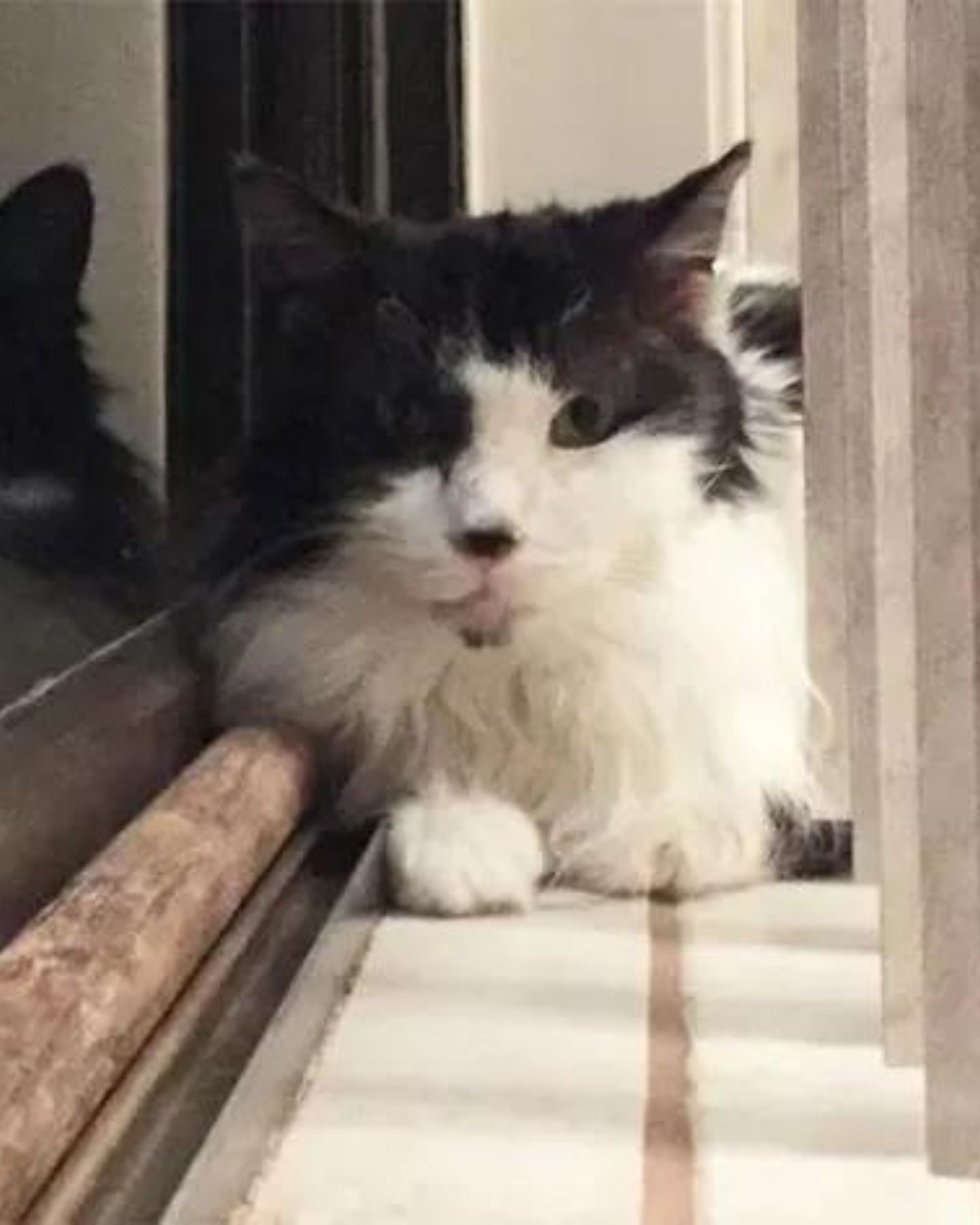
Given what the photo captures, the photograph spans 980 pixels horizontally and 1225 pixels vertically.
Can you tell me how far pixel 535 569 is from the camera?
1486mm

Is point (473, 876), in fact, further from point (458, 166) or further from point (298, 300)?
point (458, 166)

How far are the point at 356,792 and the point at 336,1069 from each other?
0.52m

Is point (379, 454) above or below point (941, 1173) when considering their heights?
above

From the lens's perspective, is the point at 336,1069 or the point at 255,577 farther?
the point at 255,577

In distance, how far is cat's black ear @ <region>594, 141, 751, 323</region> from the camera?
1.57 metres

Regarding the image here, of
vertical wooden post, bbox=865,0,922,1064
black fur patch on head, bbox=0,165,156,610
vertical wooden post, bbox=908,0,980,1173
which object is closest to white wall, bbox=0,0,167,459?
black fur patch on head, bbox=0,165,156,610

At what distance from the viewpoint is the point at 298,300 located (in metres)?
1.66

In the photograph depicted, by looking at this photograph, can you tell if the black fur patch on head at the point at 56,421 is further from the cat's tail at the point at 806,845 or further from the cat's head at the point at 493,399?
the cat's tail at the point at 806,845

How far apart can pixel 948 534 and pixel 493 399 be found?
0.75 m

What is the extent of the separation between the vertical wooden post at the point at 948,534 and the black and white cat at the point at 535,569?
0.69 meters

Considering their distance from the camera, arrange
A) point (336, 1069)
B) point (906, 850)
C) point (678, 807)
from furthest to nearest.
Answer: point (678, 807), point (336, 1069), point (906, 850)

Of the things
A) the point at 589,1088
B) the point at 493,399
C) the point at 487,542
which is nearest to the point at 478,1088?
the point at 589,1088

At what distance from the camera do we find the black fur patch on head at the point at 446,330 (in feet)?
5.08

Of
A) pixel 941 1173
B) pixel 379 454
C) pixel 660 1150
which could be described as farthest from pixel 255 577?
pixel 941 1173
